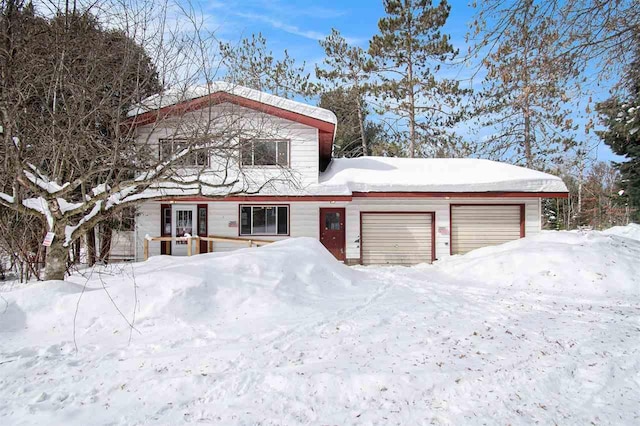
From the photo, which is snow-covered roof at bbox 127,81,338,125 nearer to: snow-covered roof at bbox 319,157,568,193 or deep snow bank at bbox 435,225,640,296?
snow-covered roof at bbox 319,157,568,193

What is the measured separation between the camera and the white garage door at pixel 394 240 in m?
14.2

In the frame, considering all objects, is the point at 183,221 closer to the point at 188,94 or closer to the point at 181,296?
the point at 188,94

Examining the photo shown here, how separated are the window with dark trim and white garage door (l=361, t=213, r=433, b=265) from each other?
113 inches

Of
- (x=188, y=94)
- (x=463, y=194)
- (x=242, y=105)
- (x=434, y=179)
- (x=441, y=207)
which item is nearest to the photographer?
(x=188, y=94)

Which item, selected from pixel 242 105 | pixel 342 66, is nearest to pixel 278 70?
pixel 342 66

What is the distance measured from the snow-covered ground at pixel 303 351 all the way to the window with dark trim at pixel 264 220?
5.38m

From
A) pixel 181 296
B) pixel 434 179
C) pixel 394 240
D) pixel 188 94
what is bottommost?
pixel 181 296

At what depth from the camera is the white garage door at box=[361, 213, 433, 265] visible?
14172 millimetres

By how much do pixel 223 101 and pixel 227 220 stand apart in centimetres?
630

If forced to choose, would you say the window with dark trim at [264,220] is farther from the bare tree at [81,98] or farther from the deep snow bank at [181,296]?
the bare tree at [81,98]

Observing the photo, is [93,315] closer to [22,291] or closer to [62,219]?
[22,291]

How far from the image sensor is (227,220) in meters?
13.6

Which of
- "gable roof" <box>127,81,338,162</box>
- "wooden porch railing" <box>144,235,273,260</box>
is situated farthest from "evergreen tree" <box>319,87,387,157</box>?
"wooden porch railing" <box>144,235,273,260</box>

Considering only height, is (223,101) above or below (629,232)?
above
